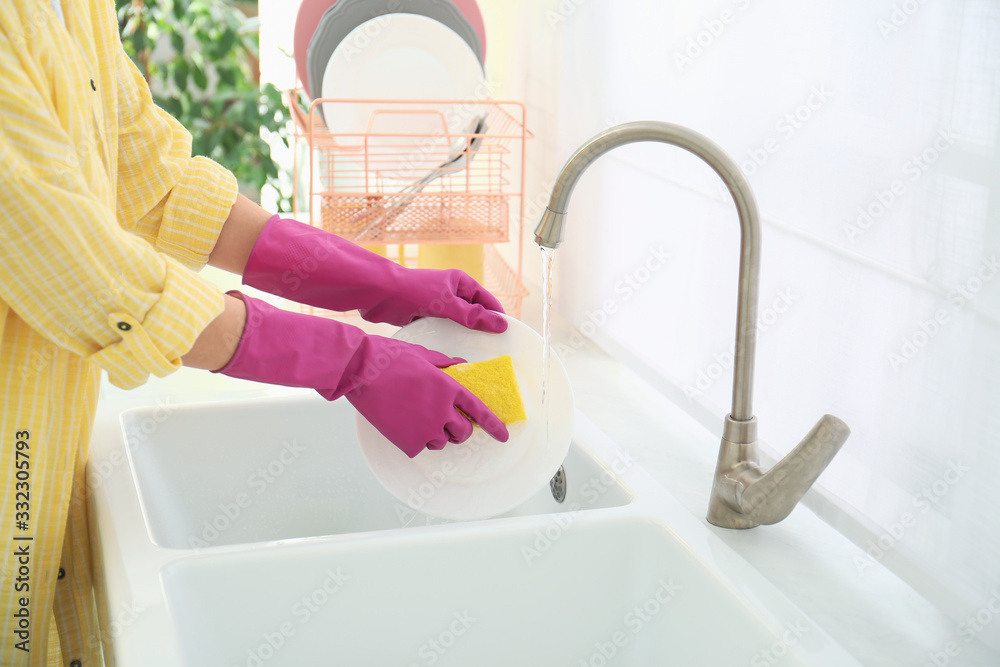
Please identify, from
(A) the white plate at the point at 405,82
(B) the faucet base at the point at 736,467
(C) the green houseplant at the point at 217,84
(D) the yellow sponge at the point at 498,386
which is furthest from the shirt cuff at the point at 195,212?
(C) the green houseplant at the point at 217,84

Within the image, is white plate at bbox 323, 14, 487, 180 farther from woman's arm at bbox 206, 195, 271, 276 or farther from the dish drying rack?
woman's arm at bbox 206, 195, 271, 276

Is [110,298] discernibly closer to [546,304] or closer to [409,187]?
[546,304]

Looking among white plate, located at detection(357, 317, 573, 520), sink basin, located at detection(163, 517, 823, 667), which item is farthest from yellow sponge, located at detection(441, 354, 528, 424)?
sink basin, located at detection(163, 517, 823, 667)

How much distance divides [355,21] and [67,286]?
91 centimetres

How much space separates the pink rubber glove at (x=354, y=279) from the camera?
99 centimetres

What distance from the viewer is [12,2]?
0.64 m

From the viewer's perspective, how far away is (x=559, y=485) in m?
1.11

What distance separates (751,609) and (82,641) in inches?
25.0

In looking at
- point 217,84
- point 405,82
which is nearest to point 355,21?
point 405,82

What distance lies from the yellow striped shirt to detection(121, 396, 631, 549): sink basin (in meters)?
0.22

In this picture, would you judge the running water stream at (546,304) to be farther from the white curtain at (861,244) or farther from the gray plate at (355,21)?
the gray plate at (355,21)

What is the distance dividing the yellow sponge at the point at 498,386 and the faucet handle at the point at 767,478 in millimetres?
214

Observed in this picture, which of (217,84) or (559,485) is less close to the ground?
(217,84)

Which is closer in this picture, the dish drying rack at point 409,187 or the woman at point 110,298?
the woman at point 110,298
